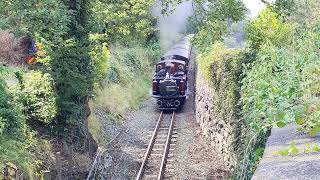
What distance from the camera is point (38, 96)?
1223 centimetres

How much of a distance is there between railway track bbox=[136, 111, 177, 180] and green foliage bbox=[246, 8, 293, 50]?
14.9 ft

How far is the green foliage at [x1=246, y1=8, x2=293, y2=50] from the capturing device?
12086 mm

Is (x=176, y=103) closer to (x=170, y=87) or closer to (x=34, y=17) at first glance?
(x=170, y=87)

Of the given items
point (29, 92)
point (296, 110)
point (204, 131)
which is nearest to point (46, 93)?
point (29, 92)

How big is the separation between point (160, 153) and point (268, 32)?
18.8ft

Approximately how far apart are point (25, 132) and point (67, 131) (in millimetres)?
2529

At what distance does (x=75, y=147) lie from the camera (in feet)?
42.4

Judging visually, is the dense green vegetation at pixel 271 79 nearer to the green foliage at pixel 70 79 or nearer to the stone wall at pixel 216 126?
the stone wall at pixel 216 126

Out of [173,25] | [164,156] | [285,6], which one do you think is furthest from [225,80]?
[173,25]

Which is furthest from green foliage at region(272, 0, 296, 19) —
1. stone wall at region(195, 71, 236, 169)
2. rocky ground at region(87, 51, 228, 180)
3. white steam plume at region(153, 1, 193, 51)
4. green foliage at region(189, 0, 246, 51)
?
white steam plume at region(153, 1, 193, 51)

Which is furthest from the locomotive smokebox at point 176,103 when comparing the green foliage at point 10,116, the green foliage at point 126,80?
the green foliage at point 10,116

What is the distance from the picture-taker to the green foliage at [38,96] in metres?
11.6

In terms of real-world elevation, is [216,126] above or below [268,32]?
below

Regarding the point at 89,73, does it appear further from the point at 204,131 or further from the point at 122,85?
the point at 122,85
